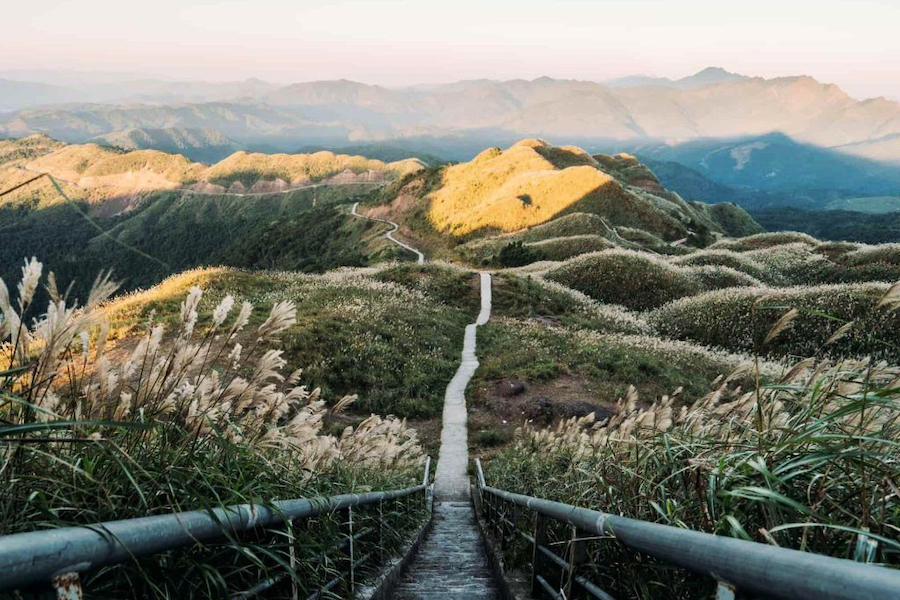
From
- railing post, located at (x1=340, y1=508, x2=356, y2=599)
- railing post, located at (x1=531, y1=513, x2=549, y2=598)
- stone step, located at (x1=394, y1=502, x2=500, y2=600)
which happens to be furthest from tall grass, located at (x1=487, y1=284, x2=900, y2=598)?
stone step, located at (x1=394, y1=502, x2=500, y2=600)

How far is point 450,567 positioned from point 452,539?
2.49 metres

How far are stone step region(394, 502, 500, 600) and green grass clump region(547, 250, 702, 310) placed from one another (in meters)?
36.7

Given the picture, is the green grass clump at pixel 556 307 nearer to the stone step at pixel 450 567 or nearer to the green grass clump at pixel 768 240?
the stone step at pixel 450 567

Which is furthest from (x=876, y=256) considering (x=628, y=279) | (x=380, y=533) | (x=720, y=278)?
(x=380, y=533)

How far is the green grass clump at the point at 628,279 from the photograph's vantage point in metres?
47.0

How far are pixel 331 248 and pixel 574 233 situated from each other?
5771cm

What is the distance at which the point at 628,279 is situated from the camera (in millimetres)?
49031

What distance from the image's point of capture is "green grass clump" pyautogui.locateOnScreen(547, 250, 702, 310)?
4700 cm

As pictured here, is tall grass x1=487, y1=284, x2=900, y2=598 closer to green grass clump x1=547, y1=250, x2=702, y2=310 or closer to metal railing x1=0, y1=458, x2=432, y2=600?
metal railing x1=0, y1=458, x2=432, y2=600

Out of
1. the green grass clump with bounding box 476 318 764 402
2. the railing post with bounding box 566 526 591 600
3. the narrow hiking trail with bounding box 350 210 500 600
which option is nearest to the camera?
the railing post with bounding box 566 526 591 600

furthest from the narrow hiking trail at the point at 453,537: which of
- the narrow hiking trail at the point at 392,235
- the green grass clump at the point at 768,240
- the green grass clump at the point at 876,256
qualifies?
the green grass clump at the point at 768,240

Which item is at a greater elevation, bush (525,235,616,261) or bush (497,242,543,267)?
bush (525,235,616,261)

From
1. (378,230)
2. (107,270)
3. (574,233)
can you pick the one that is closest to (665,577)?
(107,270)

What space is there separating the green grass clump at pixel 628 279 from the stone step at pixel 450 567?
120ft
